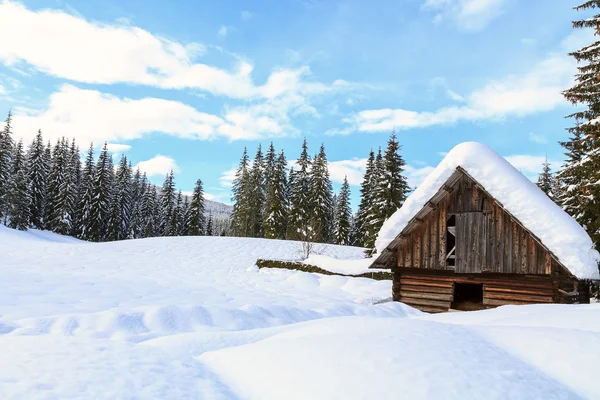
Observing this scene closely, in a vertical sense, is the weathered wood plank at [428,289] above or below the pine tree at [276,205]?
below

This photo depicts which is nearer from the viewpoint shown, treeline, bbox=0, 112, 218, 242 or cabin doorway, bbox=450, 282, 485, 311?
cabin doorway, bbox=450, 282, 485, 311

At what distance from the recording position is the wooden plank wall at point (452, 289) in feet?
39.3

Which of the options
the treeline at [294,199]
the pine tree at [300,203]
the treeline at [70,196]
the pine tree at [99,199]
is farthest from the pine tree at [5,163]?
the pine tree at [300,203]

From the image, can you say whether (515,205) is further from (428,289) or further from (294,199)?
(294,199)

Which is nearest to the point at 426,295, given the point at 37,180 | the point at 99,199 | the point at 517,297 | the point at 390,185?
the point at 517,297

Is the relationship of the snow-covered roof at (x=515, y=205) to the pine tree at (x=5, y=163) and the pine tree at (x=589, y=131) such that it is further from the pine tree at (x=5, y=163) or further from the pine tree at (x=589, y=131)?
the pine tree at (x=5, y=163)

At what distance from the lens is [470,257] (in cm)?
1266

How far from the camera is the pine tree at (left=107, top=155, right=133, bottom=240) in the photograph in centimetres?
6012

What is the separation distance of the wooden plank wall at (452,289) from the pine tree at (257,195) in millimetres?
41165

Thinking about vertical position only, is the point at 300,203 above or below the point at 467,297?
above

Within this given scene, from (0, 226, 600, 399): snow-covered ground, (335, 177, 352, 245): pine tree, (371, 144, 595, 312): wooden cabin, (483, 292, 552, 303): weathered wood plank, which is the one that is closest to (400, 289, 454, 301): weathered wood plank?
(371, 144, 595, 312): wooden cabin

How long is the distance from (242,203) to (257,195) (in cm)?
320

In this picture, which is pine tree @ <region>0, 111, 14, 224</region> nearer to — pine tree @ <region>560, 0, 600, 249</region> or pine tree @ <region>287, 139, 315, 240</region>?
pine tree @ <region>287, 139, 315, 240</region>

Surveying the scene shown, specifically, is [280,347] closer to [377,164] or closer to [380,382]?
[380,382]
